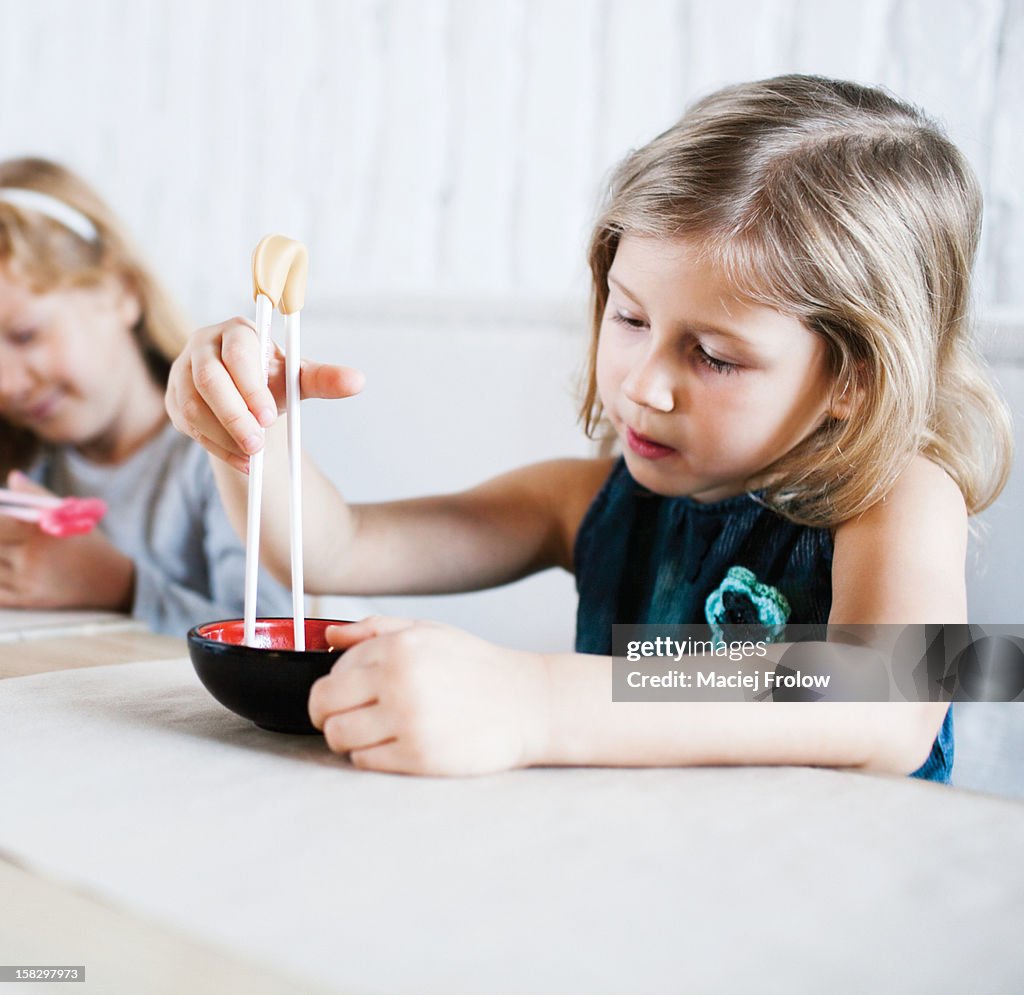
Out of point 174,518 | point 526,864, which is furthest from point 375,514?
point 526,864

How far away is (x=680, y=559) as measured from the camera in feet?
3.34

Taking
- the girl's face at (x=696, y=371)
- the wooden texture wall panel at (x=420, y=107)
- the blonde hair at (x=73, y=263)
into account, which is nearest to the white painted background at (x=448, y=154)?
the wooden texture wall panel at (x=420, y=107)

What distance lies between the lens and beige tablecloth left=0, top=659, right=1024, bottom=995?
375 mm

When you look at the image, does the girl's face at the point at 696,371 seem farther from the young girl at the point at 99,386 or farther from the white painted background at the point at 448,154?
the young girl at the point at 99,386

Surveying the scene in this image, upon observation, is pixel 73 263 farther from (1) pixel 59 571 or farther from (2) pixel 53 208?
(1) pixel 59 571

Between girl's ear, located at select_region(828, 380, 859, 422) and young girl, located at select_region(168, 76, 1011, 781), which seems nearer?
young girl, located at select_region(168, 76, 1011, 781)

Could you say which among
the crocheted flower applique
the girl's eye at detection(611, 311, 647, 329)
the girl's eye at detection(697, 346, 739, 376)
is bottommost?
the crocheted flower applique

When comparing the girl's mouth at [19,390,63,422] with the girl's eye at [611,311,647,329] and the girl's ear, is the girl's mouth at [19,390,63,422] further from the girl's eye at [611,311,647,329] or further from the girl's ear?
the girl's ear

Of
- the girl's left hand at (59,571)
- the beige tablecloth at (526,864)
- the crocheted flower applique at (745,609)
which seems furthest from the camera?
the girl's left hand at (59,571)

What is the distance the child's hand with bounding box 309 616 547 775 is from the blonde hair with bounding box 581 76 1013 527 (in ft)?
1.24

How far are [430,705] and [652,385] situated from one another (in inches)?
14.0

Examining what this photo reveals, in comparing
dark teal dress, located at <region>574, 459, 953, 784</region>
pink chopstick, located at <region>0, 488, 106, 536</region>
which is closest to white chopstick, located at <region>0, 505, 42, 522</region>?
pink chopstick, located at <region>0, 488, 106, 536</region>

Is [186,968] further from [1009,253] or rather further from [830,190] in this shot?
[1009,253]

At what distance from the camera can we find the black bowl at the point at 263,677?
1.85 ft
